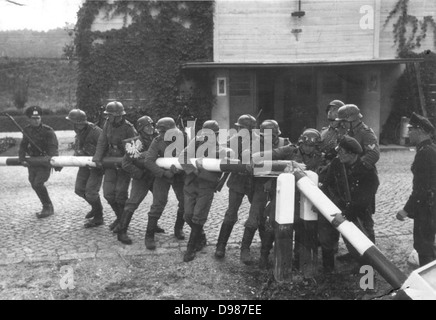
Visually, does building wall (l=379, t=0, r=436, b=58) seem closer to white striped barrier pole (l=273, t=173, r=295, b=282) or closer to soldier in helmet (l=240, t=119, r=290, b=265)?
soldier in helmet (l=240, t=119, r=290, b=265)

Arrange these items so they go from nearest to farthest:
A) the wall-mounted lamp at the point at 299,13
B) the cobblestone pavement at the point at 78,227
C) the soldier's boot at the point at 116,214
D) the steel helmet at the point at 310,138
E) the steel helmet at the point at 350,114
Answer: the steel helmet at the point at 310,138, the steel helmet at the point at 350,114, the cobblestone pavement at the point at 78,227, the soldier's boot at the point at 116,214, the wall-mounted lamp at the point at 299,13

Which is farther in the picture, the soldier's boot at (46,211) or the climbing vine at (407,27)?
the climbing vine at (407,27)

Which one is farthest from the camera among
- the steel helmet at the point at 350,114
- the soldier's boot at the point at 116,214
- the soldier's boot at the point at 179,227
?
the soldier's boot at the point at 116,214

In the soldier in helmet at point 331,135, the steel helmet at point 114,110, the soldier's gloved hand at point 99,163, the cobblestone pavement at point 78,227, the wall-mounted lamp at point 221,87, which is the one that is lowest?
the cobblestone pavement at point 78,227

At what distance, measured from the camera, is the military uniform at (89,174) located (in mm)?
6922

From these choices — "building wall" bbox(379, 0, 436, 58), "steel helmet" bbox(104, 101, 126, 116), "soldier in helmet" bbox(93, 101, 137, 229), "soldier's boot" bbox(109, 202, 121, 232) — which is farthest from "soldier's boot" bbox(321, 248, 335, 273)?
"building wall" bbox(379, 0, 436, 58)

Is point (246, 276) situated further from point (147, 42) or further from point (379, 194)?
point (147, 42)

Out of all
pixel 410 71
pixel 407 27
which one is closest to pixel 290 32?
pixel 407 27

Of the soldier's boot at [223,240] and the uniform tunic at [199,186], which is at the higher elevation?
the uniform tunic at [199,186]

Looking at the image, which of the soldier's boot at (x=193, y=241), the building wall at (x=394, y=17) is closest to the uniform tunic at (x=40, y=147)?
the soldier's boot at (x=193, y=241)

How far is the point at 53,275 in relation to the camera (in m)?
5.14

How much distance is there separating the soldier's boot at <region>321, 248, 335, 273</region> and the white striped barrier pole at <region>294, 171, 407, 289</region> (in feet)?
3.01

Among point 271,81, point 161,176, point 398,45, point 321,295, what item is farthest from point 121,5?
point 321,295

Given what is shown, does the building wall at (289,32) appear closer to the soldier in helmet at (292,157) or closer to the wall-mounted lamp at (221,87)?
the wall-mounted lamp at (221,87)
